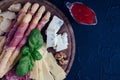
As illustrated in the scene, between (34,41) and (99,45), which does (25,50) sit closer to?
(34,41)

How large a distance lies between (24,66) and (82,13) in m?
0.31

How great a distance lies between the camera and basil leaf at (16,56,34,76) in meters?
0.87

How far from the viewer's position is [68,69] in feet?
3.14

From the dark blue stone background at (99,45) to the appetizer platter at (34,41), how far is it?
0.07m

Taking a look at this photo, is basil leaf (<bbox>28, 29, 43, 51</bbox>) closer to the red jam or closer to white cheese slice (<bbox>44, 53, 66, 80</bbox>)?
white cheese slice (<bbox>44, 53, 66, 80</bbox>)

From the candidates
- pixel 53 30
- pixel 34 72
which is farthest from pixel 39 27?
pixel 34 72

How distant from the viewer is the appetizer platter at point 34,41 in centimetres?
89

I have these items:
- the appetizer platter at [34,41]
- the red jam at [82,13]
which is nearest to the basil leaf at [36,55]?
the appetizer platter at [34,41]

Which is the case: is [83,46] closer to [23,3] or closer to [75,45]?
[75,45]

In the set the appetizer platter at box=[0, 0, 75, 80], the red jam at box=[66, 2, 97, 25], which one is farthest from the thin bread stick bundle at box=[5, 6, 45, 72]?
the red jam at box=[66, 2, 97, 25]

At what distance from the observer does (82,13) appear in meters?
1.03

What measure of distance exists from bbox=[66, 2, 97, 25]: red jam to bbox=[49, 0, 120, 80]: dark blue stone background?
2 centimetres

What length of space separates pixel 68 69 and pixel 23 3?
28cm

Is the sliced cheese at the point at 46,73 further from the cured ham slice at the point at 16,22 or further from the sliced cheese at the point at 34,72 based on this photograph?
the cured ham slice at the point at 16,22
